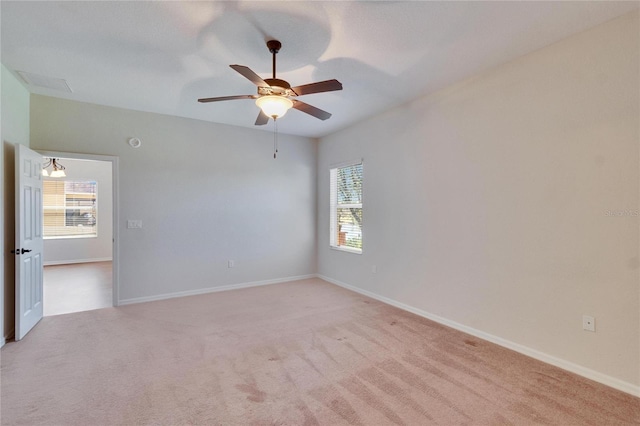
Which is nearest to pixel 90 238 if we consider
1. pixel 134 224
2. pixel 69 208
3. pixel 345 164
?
pixel 69 208

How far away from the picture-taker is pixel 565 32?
2.38 m

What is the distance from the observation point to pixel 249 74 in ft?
6.65

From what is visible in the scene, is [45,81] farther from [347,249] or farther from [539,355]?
[539,355]

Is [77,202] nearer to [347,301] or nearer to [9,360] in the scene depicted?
[9,360]

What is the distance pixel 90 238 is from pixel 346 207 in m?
7.08

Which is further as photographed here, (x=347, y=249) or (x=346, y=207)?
(x=346, y=207)

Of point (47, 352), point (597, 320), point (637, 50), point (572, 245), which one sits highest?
point (637, 50)

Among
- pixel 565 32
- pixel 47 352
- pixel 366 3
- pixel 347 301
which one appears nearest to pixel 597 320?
pixel 565 32

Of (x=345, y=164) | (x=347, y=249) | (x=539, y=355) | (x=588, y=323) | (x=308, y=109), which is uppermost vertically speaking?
(x=308, y=109)

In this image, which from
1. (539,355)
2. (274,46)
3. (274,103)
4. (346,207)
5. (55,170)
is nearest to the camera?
(274,103)

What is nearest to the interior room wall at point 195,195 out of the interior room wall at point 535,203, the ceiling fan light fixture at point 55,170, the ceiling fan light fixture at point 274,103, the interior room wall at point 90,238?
the interior room wall at point 535,203

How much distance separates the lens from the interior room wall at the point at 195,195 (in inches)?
161

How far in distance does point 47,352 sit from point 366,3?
4.07 metres

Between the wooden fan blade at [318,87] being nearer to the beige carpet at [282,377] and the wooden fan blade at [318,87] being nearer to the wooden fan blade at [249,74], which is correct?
the wooden fan blade at [249,74]
